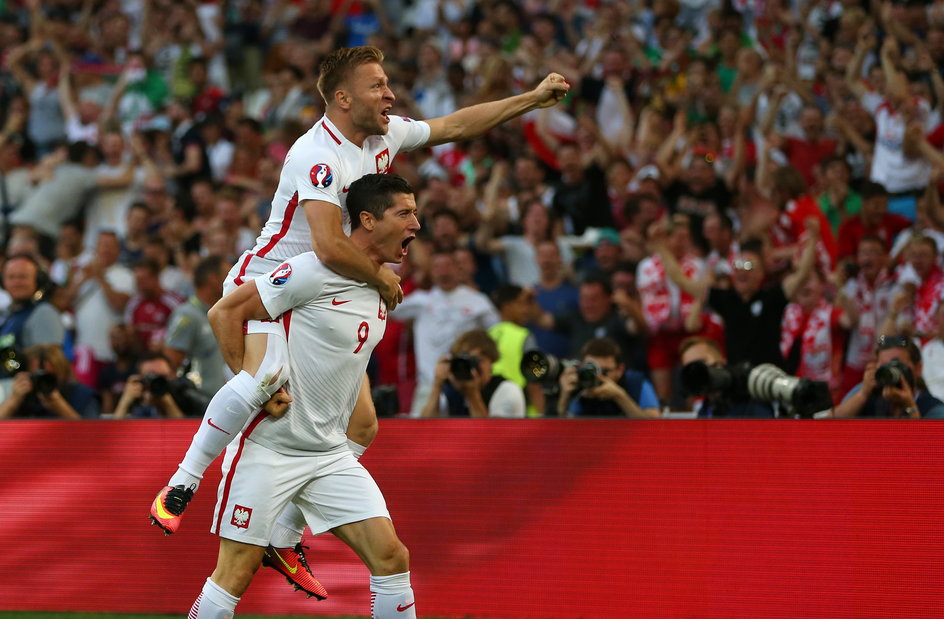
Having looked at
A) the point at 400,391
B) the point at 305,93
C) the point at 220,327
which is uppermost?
the point at 305,93

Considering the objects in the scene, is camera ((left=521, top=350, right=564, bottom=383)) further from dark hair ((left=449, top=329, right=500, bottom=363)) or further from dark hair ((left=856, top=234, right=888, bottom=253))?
dark hair ((left=856, top=234, right=888, bottom=253))

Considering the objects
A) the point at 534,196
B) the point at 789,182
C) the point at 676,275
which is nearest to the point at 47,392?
the point at 676,275

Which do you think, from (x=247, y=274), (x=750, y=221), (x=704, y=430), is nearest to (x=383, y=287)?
(x=247, y=274)

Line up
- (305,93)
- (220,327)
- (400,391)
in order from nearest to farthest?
(220,327) < (400,391) < (305,93)

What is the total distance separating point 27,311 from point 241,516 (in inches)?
165

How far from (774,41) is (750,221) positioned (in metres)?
2.55

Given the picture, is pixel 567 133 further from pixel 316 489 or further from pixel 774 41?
pixel 316 489

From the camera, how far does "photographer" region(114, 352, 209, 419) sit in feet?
24.7

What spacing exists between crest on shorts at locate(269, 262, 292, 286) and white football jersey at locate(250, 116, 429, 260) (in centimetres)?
26

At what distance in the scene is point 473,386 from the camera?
7.54m

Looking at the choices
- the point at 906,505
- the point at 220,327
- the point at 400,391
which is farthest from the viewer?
the point at 400,391

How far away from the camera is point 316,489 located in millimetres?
5359

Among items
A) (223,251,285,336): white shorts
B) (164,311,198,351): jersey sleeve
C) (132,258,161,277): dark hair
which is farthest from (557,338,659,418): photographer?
(132,258,161,277): dark hair

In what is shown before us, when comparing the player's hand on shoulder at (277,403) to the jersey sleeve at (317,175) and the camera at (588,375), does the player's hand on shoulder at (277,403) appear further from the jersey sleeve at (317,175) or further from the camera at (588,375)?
the camera at (588,375)
